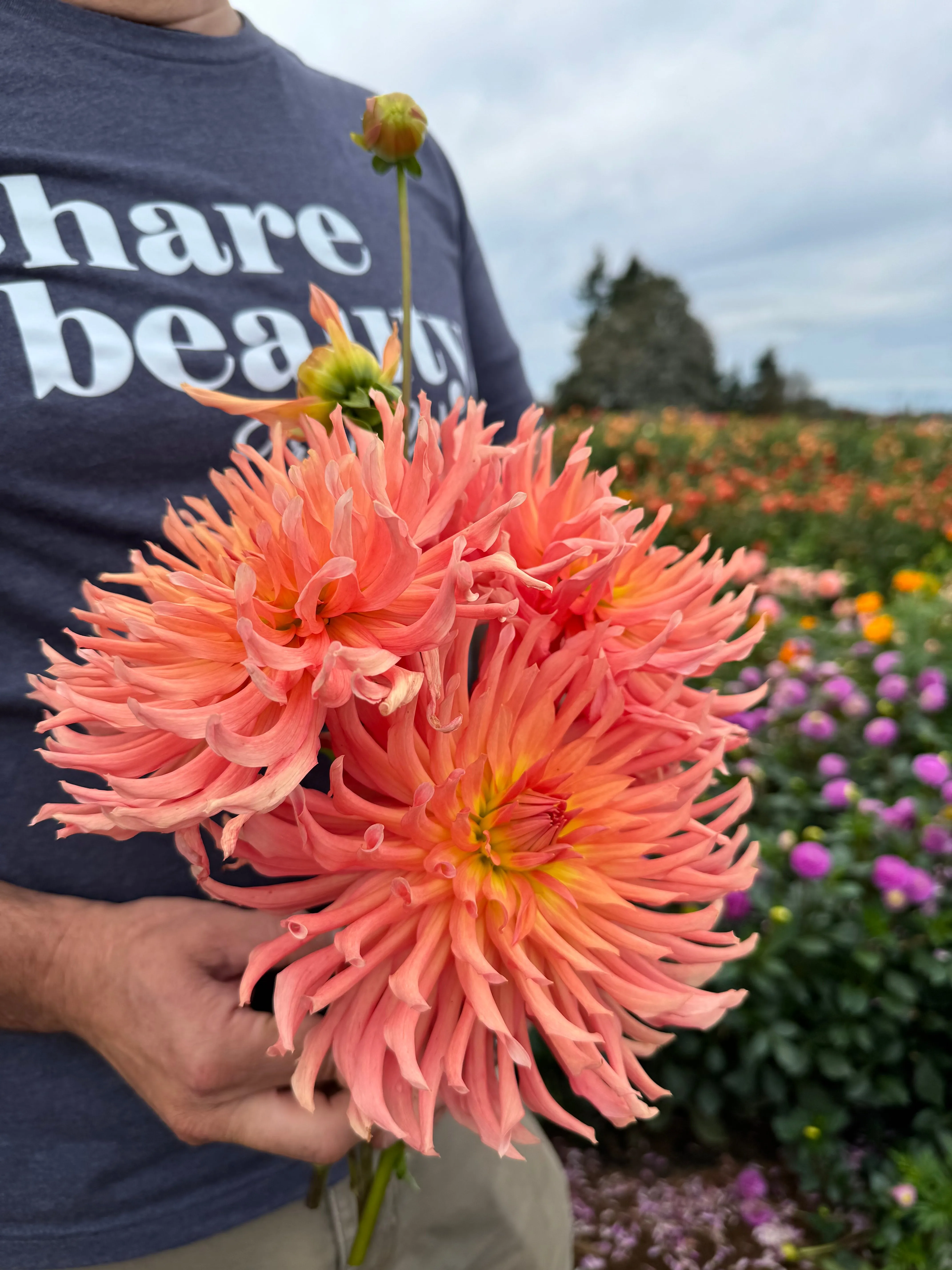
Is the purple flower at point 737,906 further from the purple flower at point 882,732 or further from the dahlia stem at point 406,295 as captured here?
the dahlia stem at point 406,295

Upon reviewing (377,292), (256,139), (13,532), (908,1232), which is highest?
(256,139)

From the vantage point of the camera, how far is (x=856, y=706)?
2.24 meters

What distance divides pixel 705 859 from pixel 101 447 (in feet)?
2.39

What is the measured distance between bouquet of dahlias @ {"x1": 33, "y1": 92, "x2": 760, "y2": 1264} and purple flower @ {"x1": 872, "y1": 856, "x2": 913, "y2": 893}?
55.4 inches

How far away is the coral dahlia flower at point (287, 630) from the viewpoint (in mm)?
439

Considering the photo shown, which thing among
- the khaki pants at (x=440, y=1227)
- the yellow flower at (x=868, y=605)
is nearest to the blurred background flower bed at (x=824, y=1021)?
the yellow flower at (x=868, y=605)

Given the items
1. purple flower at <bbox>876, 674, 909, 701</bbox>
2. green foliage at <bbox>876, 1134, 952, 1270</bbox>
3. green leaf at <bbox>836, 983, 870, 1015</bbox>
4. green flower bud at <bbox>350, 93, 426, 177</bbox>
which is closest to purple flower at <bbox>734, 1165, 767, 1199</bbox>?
green foliage at <bbox>876, 1134, 952, 1270</bbox>

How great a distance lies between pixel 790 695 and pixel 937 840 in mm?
510

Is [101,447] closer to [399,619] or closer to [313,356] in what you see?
[313,356]

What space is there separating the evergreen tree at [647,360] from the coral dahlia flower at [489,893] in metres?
17.1

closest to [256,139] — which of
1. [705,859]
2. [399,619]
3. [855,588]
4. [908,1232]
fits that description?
[399,619]

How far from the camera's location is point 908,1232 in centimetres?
188

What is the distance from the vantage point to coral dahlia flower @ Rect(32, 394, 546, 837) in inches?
17.3

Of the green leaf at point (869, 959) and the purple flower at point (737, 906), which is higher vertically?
the purple flower at point (737, 906)
